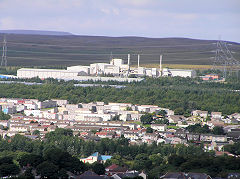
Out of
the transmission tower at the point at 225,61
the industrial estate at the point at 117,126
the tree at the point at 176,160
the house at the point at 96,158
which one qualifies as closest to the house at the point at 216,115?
the industrial estate at the point at 117,126

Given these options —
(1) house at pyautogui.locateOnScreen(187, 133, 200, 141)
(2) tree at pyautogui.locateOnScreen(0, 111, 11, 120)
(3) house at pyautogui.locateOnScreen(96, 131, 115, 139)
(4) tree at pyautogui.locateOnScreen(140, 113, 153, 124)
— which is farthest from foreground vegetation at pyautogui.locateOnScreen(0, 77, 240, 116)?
(3) house at pyautogui.locateOnScreen(96, 131, 115, 139)

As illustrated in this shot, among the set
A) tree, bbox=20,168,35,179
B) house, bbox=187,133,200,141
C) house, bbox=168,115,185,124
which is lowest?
house, bbox=187,133,200,141

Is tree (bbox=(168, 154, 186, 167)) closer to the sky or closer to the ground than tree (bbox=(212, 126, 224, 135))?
closer to the sky

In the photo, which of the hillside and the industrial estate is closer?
the industrial estate

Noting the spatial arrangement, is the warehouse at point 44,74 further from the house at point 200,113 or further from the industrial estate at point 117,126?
the house at point 200,113

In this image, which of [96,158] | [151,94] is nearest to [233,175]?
[96,158]

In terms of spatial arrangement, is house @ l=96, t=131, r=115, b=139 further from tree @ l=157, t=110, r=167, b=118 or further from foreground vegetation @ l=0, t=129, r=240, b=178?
tree @ l=157, t=110, r=167, b=118

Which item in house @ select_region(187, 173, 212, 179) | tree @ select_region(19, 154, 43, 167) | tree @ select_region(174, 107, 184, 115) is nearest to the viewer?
house @ select_region(187, 173, 212, 179)

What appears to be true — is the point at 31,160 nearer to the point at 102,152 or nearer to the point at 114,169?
the point at 114,169
